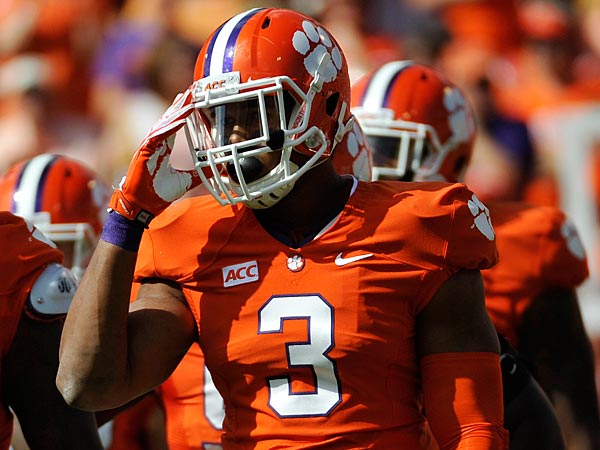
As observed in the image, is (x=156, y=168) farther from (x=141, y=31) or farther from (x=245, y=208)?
(x=141, y=31)

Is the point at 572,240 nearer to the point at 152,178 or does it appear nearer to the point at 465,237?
the point at 465,237

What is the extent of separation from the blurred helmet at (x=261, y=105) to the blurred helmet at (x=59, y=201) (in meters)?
1.24

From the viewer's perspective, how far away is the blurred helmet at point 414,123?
395cm

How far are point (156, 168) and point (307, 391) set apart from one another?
0.56 metres

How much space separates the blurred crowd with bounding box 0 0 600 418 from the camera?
6.66m

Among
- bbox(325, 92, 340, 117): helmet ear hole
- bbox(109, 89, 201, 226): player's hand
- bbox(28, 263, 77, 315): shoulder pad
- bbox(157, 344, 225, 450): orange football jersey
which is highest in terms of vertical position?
bbox(325, 92, 340, 117): helmet ear hole

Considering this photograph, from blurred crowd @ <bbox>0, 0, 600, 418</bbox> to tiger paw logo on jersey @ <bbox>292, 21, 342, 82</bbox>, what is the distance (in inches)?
142

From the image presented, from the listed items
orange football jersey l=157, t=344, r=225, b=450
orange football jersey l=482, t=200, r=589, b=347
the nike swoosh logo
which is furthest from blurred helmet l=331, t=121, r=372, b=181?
the nike swoosh logo

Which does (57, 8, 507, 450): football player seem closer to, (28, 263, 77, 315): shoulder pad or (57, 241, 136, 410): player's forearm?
(57, 241, 136, 410): player's forearm

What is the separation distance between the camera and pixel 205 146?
2768 mm

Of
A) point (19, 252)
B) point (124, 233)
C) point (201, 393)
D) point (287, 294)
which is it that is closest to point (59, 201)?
point (201, 393)

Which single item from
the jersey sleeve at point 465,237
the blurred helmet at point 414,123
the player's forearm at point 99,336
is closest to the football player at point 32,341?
the player's forearm at point 99,336

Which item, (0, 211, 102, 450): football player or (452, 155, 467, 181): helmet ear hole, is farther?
(452, 155, 467, 181): helmet ear hole

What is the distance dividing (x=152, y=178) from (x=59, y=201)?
4.56 feet
